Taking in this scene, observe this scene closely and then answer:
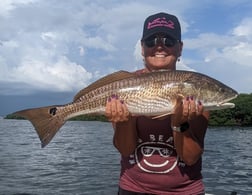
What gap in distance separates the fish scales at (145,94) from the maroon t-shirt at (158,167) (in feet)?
0.59

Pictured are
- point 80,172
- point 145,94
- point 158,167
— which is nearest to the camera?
point 158,167

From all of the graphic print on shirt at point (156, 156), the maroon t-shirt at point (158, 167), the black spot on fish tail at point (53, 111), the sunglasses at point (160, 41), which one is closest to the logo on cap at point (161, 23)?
the sunglasses at point (160, 41)

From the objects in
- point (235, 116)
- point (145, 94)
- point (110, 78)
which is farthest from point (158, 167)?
point (235, 116)

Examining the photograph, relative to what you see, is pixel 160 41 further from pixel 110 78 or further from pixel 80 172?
pixel 80 172

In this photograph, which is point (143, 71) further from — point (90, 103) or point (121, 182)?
point (121, 182)

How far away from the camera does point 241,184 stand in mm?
20359

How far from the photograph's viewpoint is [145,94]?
471 cm

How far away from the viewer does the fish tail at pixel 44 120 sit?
4.89 metres

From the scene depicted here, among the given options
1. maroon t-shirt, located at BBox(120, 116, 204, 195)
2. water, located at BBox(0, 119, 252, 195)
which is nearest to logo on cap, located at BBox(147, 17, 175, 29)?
maroon t-shirt, located at BBox(120, 116, 204, 195)

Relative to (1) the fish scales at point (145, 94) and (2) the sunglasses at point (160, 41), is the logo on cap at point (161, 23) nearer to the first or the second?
(2) the sunglasses at point (160, 41)

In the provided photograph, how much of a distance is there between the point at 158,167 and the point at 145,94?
0.73 m

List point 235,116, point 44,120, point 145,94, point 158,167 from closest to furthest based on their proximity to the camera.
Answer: point 158,167, point 145,94, point 44,120, point 235,116

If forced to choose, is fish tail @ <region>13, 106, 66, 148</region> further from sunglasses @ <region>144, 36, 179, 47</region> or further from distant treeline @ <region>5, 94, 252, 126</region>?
distant treeline @ <region>5, 94, 252, 126</region>

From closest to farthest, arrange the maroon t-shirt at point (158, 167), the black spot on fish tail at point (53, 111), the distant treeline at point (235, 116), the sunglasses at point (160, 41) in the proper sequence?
1. the maroon t-shirt at point (158, 167)
2. the sunglasses at point (160, 41)
3. the black spot on fish tail at point (53, 111)
4. the distant treeline at point (235, 116)
